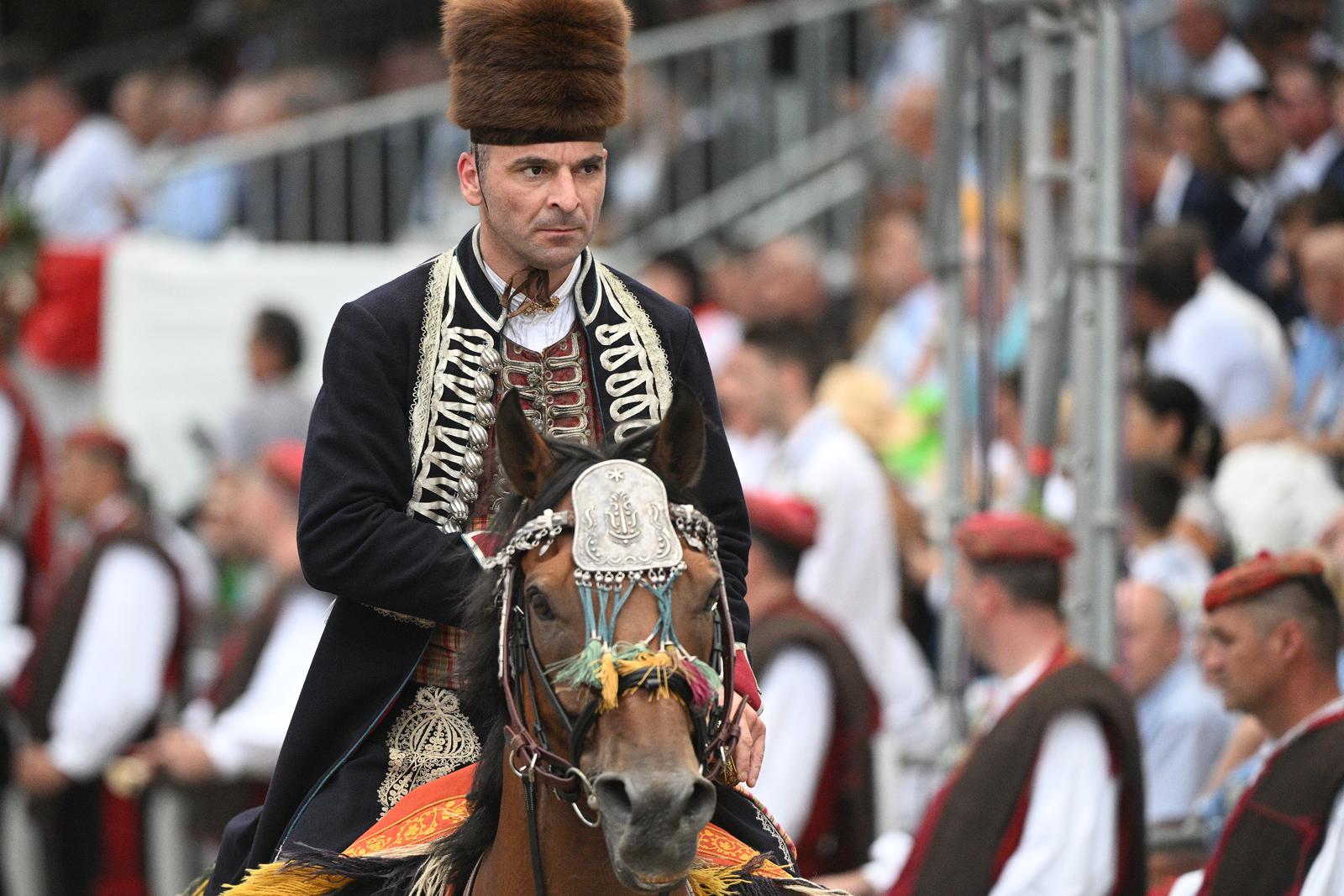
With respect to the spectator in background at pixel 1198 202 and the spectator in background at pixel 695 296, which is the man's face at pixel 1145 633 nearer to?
the spectator in background at pixel 1198 202

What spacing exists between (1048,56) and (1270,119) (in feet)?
11.4

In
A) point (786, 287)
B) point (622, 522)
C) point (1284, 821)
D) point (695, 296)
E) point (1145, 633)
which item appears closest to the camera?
point (622, 522)

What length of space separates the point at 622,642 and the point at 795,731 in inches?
187

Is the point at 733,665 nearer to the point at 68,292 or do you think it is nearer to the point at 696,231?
the point at 68,292

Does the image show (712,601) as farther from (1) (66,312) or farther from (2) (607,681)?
(1) (66,312)

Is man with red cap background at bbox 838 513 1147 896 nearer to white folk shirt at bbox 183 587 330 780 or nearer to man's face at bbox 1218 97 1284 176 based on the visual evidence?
white folk shirt at bbox 183 587 330 780

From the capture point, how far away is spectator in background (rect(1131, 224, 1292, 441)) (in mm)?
9539

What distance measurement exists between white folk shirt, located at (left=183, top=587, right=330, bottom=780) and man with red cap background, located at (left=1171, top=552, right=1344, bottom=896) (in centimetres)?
443

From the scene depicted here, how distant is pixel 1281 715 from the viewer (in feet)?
19.6

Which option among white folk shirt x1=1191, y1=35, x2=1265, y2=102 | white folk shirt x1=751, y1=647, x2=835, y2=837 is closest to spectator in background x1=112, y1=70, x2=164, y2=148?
white folk shirt x1=1191, y1=35, x2=1265, y2=102

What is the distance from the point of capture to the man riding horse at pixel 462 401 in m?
3.92

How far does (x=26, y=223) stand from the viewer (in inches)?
505

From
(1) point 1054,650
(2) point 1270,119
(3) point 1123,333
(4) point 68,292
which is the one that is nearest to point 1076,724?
(1) point 1054,650

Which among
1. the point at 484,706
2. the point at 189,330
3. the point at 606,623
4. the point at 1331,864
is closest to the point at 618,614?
the point at 606,623
